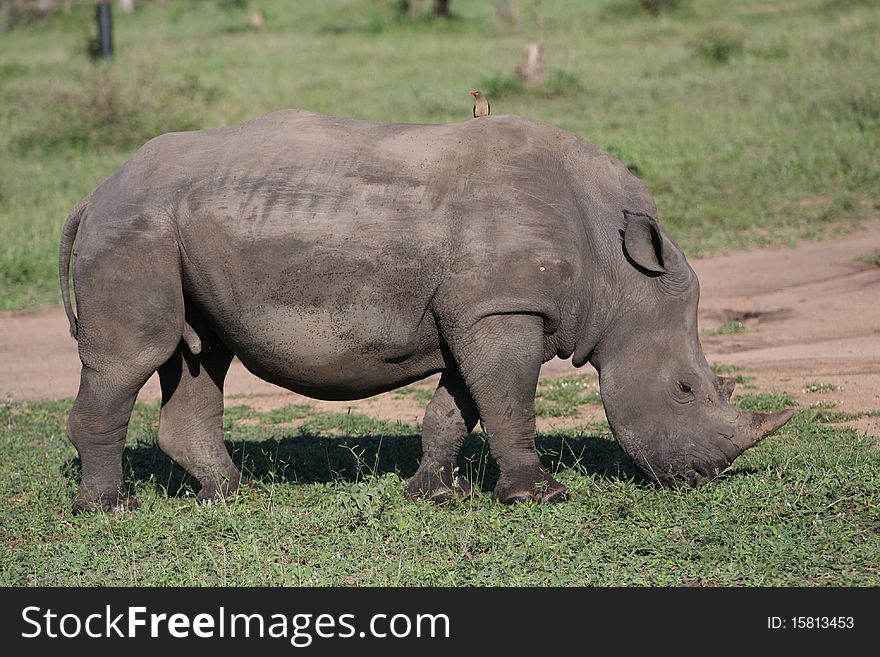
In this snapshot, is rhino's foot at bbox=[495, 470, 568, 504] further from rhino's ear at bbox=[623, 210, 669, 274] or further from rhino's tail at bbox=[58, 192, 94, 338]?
rhino's tail at bbox=[58, 192, 94, 338]

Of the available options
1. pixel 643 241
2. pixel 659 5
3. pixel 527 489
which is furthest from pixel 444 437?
pixel 659 5

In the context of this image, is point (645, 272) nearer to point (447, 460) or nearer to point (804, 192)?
point (447, 460)

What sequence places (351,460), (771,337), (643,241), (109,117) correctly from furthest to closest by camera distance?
(109,117), (771,337), (351,460), (643,241)

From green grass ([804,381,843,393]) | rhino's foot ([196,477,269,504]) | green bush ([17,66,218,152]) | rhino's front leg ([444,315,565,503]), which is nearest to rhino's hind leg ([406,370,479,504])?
rhino's front leg ([444,315,565,503])

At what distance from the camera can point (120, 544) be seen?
5781 mm

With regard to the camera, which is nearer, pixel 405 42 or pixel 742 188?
pixel 742 188

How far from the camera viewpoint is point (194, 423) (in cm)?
654

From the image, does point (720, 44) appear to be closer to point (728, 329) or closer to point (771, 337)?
point (728, 329)

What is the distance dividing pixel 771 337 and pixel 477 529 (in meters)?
4.96

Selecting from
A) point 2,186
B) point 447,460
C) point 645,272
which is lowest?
point 2,186

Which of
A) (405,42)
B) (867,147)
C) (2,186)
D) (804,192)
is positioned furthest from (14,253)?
(405,42)

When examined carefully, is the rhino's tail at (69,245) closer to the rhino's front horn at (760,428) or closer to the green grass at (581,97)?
the rhino's front horn at (760,428)

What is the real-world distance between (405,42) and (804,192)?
11.8m

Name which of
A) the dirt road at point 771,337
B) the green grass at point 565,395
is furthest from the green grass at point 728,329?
the green grass at point 565,395
